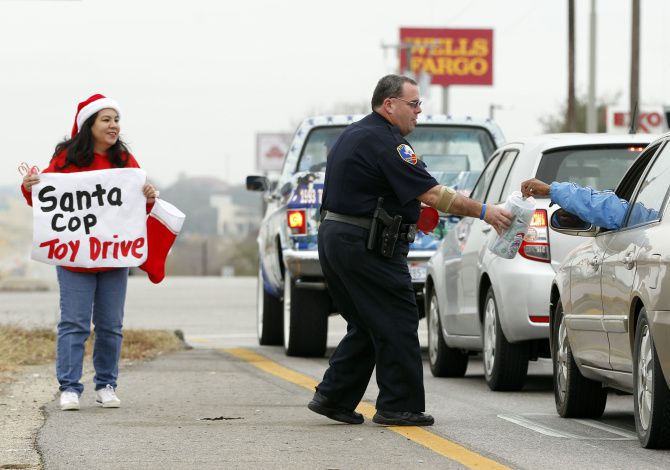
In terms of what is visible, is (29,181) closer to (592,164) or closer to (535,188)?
(535,188)

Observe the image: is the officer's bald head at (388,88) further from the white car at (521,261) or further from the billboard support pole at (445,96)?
the billboard support pole at (445,96)

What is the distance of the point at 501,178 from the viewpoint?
482 inches

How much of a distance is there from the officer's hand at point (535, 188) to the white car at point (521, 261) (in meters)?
2.04

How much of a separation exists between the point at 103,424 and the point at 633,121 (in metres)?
4.66

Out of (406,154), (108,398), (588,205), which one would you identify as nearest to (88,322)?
(108,398)

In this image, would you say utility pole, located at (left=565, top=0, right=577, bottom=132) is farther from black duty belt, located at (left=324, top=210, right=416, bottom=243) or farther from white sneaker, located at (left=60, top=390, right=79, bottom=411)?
black duty belt, located at (left=324, top=210, right=416, bottom=243)

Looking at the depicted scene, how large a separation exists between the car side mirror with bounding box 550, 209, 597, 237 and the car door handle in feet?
2.26

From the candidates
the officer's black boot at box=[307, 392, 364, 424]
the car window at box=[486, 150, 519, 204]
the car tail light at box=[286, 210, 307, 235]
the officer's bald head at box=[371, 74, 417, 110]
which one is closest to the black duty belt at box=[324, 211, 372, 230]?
the officer's bald head at box=[371, 74, 417, 110]

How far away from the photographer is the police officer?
9.16 m

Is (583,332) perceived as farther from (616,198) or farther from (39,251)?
(39,251)

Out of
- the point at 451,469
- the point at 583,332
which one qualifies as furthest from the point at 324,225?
the point at 451,469

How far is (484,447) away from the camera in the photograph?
8.29 metres

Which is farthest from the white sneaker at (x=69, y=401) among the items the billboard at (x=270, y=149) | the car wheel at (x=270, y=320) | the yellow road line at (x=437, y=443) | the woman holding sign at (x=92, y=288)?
the billboard at (x=270, y=149)

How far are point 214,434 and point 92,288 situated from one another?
1.91 metres
